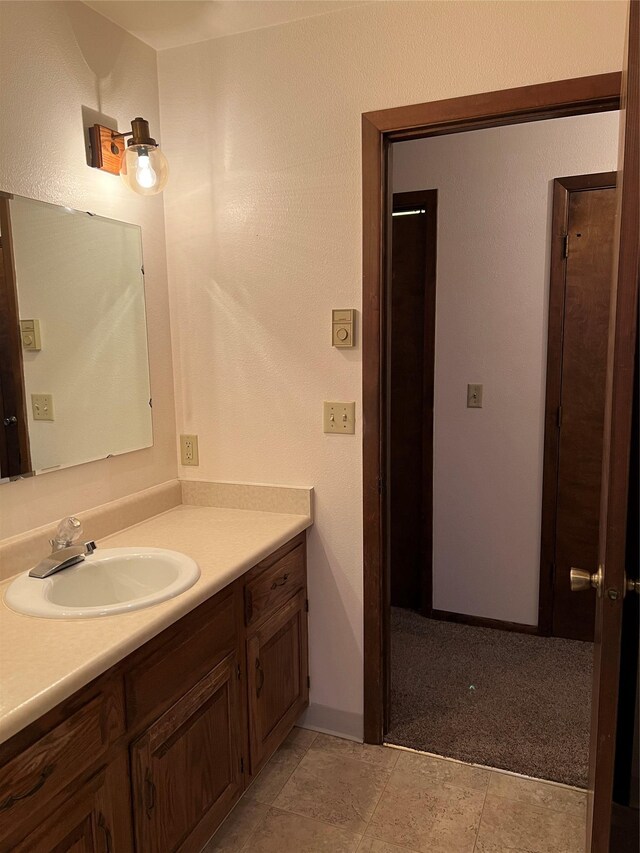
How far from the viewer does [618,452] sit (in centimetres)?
119

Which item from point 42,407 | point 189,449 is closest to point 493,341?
→ point 189,449

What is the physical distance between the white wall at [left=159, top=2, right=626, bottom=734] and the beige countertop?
0.98 feet

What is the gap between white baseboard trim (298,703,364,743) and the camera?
227cm

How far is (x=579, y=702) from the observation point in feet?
8.13

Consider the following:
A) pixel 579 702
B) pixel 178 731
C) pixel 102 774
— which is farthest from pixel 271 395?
pixel 579 702

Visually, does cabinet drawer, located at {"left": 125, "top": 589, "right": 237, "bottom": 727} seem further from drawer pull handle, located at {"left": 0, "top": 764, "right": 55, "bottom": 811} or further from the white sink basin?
drawer pull handle, located at {"left": 0, "top": 764, "right": 55, "bottom": 811}

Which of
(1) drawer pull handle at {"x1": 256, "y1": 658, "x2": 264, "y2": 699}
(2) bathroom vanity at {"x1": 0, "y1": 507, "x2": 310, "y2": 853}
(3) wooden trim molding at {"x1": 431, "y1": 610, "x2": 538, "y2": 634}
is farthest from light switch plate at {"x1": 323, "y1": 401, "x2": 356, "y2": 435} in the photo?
(3) wooden trim molding at {"x1": 431, "y1": 610, "x2": 538, "y2": 634}

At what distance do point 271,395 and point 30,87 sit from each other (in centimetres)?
114

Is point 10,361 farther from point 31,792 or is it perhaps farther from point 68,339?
point 31,792

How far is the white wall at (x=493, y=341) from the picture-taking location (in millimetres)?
2760

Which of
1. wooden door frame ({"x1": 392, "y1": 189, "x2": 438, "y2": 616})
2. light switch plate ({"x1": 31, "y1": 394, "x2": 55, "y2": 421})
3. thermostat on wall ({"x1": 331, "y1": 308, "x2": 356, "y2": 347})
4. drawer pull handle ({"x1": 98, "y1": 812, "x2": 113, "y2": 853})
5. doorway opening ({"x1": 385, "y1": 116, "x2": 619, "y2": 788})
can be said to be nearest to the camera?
drawer pull handle ({"x1": 98, "y1": 812, "x2": 113, "y2": 853})

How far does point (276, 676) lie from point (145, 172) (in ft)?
5.30

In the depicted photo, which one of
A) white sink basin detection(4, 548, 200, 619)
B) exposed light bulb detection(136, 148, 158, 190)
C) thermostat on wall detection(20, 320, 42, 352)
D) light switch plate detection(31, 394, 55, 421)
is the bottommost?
white sink basin detection(4, 548, 200, 619)

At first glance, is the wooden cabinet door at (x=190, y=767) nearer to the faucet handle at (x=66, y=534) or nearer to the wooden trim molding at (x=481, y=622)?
the faucet handle at (x=66, y=534)
